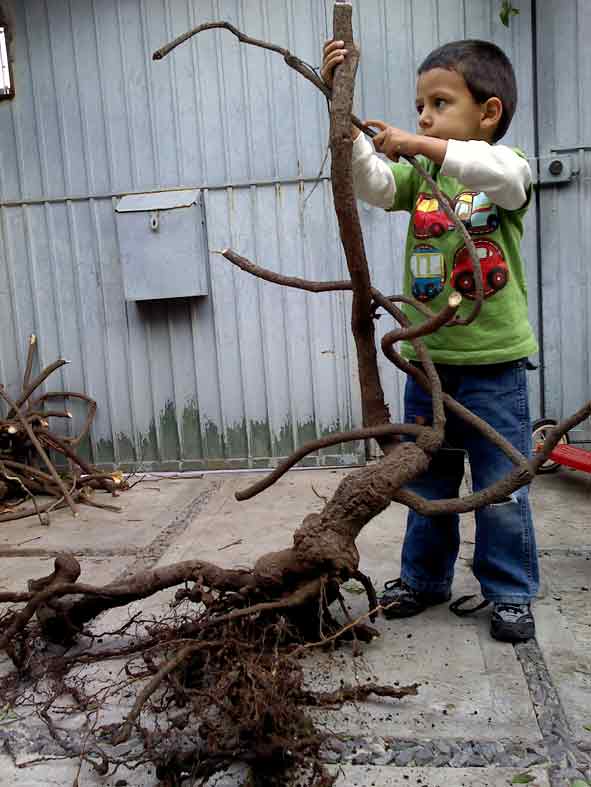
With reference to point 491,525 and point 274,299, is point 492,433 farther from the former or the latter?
point 274,299

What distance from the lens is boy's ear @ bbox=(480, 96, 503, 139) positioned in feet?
6.07

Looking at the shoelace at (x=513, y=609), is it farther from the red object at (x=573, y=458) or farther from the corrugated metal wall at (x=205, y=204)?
the corrugated metal wall at (x=205, y=204)

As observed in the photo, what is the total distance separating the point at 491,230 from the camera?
189 cm

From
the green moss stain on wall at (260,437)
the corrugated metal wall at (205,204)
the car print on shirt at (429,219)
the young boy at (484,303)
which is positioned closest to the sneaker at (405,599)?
the young boy at (484,303)

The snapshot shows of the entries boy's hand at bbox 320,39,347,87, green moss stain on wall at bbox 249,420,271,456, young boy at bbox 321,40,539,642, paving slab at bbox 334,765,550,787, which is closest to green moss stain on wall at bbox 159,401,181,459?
green moss stain on wall at bbox 249,420,271,456

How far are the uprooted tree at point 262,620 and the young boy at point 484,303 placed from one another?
179mm

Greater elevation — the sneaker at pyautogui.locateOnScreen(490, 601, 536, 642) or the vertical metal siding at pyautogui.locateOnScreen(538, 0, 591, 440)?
the vertical metal siding at pyautogui.locateOnScreen(538, 0, 591, 440)

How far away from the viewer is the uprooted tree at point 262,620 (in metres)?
1.37

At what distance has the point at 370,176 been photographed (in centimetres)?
192

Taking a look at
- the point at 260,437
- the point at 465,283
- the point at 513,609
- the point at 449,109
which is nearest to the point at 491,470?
the point at 513,609

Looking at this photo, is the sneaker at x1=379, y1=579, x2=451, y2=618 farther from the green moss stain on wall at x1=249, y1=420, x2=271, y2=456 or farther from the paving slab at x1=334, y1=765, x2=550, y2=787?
the green moss stain on wall at x1=249, y1=420, x2=271, y2=456

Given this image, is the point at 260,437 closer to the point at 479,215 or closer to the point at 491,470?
the point at 491,470

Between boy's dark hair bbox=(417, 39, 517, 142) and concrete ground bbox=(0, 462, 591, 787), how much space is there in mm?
1293

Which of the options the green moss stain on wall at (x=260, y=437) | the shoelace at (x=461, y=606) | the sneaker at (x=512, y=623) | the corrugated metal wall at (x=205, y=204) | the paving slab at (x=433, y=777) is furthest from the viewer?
the green moss stain on wall at (x=260, y=437)
